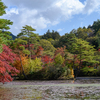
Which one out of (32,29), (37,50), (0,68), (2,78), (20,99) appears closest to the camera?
(20,99)

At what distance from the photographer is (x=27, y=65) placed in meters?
Answer: 25.6

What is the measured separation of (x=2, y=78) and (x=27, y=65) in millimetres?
12281

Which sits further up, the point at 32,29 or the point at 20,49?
the point at 32,29


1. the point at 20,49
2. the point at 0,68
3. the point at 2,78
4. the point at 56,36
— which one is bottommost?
the point at 2,78

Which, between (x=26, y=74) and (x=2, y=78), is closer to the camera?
(x=2, y=78)

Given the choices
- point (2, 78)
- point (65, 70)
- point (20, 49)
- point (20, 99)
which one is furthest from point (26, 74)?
point (20, 99)

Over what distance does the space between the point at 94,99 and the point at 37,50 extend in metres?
30.6

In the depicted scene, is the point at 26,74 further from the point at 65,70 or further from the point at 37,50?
the point at 37,50

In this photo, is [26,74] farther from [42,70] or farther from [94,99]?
[94,99]

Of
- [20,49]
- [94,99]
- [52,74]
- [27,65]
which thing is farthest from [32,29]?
[94,99]

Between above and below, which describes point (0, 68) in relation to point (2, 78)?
above

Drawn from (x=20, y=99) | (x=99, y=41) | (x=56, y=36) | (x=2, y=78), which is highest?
(x=56, y=36)

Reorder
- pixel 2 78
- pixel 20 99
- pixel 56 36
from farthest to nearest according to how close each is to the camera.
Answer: pixel 56 36 → pixel 2 78 → pixel 20 99

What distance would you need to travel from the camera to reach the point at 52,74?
24672 mm
